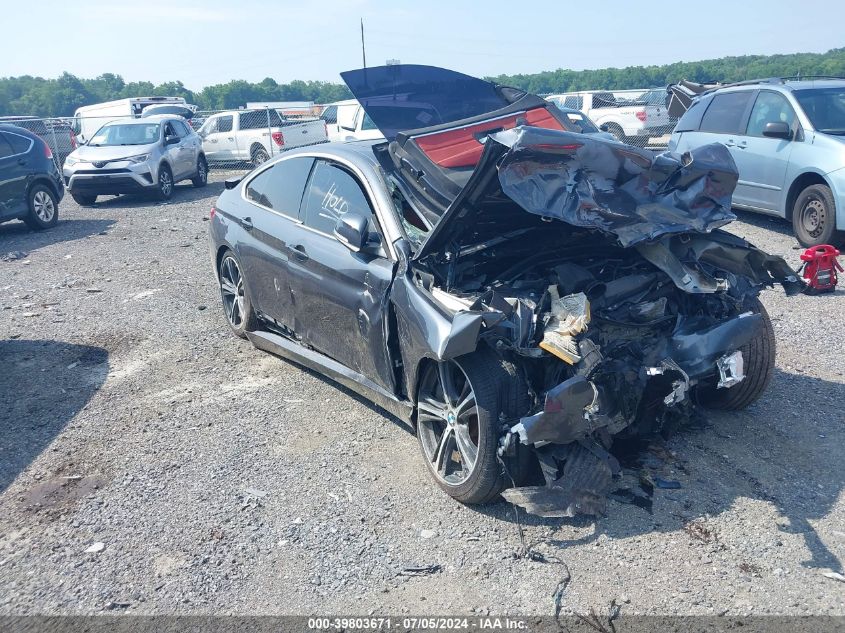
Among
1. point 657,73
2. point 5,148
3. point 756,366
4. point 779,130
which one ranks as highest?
point 657,73

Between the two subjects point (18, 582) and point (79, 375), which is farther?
point (79, 375)

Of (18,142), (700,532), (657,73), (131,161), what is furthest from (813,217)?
(657,73)

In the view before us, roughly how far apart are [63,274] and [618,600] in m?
9.12

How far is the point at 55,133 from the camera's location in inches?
921

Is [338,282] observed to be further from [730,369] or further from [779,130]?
[779,130]

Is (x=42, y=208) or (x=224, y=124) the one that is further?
(x=224, y=124)

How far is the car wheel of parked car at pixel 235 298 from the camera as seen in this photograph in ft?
20.9

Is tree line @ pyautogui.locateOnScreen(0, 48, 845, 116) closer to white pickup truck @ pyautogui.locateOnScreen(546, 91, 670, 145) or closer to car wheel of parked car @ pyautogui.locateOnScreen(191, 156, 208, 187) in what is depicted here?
white pickup truck @ pyautogui.locateOnScreen(546, 91, 670, 145)

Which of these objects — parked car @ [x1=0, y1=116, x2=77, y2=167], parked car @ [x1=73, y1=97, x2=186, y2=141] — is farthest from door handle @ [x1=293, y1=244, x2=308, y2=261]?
parked car @ [x1=73, y1=97, x2=186, y2=141]

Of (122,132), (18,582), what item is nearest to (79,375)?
(18,582)

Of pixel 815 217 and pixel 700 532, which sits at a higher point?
pixel 815 217

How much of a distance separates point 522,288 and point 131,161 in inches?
552

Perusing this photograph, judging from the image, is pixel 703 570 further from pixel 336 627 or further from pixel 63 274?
pixel 63 274

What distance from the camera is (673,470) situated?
14.2 feet
